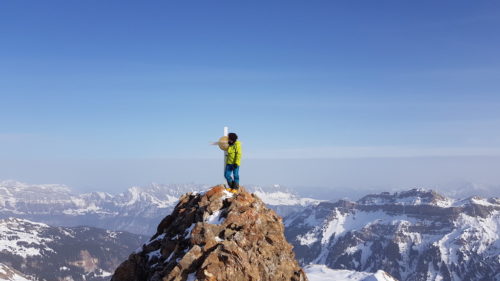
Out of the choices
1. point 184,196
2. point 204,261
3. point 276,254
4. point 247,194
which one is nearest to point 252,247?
point 276,254

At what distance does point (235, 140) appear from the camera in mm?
34594

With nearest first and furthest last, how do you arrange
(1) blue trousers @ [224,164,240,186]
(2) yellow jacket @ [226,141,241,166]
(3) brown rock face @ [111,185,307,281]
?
(3) brown rock face @ [111,185,307,281], (2) yellow jacket @ [226,141,241,166], (1) blue trousers @ [224,164,240,186]

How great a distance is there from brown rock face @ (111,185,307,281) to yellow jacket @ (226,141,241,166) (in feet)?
9.37

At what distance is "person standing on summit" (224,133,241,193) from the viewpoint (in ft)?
113

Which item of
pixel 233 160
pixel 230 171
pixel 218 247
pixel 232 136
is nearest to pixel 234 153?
pixel 233 160

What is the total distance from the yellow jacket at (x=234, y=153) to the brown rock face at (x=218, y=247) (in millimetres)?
2855

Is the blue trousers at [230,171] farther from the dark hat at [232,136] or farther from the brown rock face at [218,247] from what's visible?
the dark hat at [232,136]

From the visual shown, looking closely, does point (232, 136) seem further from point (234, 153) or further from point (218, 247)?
point (218, 247)

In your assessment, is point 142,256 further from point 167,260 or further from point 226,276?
point 226,276

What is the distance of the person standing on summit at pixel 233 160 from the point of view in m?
34.5

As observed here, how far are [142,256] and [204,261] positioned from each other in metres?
9.82

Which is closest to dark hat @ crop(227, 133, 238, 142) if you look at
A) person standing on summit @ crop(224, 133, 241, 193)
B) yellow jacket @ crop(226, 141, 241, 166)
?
person standing on summit @ crop(224, 133, 241, 193)

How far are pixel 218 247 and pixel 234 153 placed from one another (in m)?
9.33

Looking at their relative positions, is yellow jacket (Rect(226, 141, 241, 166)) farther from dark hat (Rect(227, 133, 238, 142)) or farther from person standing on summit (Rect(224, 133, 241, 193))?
dark hat (Rect(227, 133, 238, 142))
